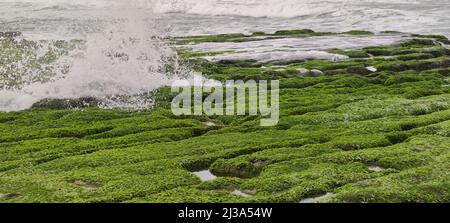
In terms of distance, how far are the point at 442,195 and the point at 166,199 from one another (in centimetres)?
1260

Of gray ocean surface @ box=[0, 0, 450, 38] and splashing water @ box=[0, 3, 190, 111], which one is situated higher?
splashing water @ box=[0, 3, 190, 111]

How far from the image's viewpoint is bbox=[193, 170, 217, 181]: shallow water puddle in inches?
1190

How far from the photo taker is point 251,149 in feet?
114

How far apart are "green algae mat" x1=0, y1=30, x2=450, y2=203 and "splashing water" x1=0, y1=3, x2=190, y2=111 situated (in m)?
2.10

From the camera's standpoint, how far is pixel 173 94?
53.4 meters

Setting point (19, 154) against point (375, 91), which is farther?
point (375, 91)

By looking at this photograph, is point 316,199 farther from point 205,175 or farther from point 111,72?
point 111,72

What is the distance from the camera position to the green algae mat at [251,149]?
2695cm

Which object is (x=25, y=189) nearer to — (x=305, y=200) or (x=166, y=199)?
(x=166, y=199)

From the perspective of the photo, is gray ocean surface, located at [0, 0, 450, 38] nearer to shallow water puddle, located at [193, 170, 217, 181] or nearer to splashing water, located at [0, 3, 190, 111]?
splashing water, located at [0, 3, 190, 111]

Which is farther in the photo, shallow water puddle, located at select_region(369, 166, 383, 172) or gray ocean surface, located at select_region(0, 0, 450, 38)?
gray ocean surface, located at select_region(0, 0, 450, 38)

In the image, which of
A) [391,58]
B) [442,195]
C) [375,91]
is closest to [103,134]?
[442,195]

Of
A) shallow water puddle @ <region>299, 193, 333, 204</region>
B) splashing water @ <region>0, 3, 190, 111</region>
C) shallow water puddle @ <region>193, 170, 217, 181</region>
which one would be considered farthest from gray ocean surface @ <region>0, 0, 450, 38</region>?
shallow water puddle @ <region>299, 193, 333, 204</region>

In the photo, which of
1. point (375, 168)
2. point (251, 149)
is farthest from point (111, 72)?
point (375, 168)
